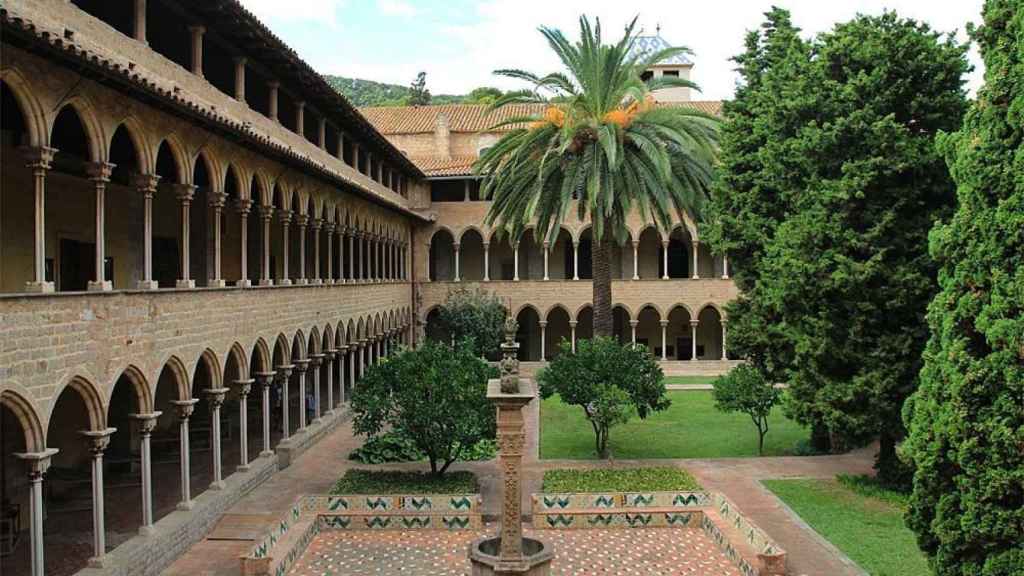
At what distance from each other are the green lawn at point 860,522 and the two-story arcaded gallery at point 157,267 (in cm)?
1083

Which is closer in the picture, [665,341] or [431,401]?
[431,401]

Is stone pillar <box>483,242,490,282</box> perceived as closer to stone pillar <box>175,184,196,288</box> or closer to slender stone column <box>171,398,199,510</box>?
stone pillar <box>175,184,196,288</box>

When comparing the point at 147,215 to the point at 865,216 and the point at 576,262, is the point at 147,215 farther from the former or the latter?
the point at 576,262

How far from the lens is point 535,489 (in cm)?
1800

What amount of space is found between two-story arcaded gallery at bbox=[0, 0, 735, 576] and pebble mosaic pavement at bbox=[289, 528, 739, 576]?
7.99 ft

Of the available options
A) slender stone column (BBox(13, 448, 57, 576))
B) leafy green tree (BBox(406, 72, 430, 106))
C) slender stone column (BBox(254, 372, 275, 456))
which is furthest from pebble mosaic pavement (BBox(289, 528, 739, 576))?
leafy green tree (BBox(406, 72, 430, 106))

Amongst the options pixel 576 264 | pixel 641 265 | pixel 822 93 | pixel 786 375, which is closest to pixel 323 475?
pixel 786 375

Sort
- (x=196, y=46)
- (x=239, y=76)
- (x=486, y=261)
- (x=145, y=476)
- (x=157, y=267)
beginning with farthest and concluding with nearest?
1. (x=486, y=261)
2. (x=157, y=267)
3. (x=239, y=76)
4. (x=196, y=46)
5. (x=145, y=476)

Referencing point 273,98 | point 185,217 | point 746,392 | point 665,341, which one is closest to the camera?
point 185,217

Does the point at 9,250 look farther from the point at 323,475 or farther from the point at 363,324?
the point at 363,324

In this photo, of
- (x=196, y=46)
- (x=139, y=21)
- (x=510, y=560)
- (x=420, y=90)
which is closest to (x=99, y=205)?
(x=139, y=21)

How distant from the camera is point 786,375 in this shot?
62.8 ft

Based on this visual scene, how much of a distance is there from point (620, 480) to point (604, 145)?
335 inches

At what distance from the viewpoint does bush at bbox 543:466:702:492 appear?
17125 mm
